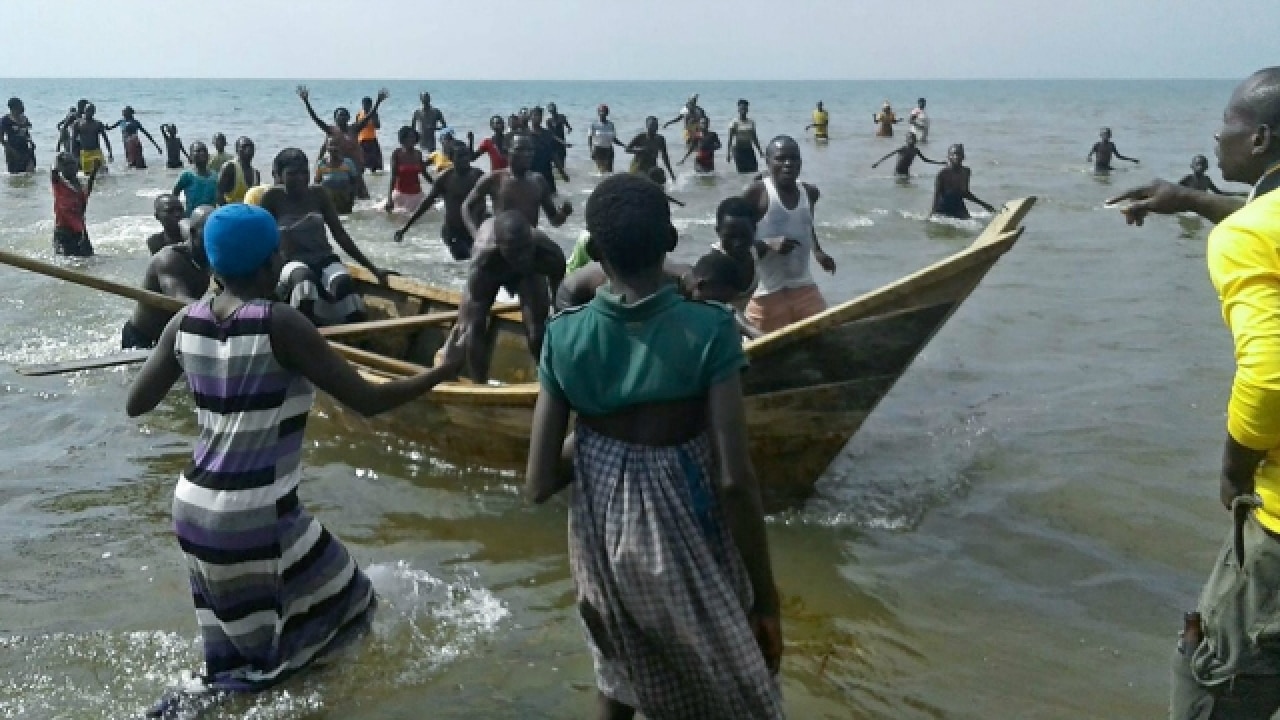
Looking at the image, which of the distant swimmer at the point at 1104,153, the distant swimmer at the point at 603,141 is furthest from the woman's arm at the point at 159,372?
the distant swimmer at the point at 1104,153

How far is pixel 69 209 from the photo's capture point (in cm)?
1374

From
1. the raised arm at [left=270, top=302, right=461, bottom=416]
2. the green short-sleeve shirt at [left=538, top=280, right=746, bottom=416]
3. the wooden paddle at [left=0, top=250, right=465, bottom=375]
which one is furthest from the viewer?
the wooden paddle at [left=0, top=250, right=465, bottom=375]

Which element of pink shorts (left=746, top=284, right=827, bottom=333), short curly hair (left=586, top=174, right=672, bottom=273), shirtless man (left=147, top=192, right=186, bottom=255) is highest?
short curly hair (left=586, top=174, right=672, bottom=273)

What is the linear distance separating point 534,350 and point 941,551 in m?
2.55

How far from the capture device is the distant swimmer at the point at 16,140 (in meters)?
24.5

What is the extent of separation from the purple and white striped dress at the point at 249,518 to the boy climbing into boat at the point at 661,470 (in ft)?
3.38

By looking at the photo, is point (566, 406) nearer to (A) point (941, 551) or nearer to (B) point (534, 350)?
(A) point (941, 551)

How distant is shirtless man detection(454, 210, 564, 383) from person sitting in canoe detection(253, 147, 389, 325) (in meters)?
1.65

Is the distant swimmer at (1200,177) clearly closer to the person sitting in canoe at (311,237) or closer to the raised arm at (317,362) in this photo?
the person sitting in canoe at (311,237)

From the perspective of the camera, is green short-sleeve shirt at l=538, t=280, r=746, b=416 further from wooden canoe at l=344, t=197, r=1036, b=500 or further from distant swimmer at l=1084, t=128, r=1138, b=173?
distant swimmer at l=1084, t=128, r=1138, b=173

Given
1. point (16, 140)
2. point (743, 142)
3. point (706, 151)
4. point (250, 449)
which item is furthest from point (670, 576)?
point (16, 140)

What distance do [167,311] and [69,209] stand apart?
27.4 feet

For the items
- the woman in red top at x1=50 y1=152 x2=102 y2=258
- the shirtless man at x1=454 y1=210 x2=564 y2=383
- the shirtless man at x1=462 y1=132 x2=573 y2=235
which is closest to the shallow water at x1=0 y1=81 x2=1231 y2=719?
the shirtless man at x1=454 y1=210 x2=564 y2=383

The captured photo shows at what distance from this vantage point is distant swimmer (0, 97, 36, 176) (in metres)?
24.5
